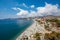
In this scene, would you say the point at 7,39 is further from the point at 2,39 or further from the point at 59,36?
the point at 59,36

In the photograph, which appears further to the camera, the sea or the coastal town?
the sea

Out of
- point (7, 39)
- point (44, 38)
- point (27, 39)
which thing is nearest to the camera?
point (44, 38)

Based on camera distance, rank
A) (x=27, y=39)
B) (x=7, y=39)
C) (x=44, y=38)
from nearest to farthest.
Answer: (x=44, y=38) → (x=27, y=39) → (x=7, y=39)

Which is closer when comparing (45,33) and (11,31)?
(45,33)

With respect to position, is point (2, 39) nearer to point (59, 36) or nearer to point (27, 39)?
point (27, 39)

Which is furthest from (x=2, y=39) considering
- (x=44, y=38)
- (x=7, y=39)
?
(x=44, y=38)

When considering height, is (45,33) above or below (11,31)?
below

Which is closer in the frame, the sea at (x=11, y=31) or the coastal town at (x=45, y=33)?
the coastal town at (x=45, y=33)

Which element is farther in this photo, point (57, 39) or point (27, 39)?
point (27, 39)

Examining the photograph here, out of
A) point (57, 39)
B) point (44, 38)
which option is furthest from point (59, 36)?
point (44, 38)
